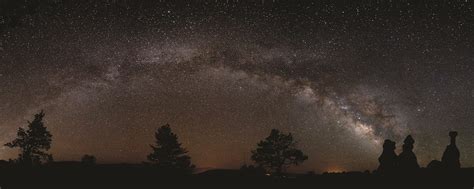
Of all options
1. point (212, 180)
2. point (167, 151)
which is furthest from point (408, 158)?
point (167, 151)

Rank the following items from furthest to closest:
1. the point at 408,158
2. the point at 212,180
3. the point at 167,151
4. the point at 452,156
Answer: the point at 167,151, the point at 212,180, the point at 408,158, the point at 452,156

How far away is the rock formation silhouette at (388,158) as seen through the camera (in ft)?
55.3

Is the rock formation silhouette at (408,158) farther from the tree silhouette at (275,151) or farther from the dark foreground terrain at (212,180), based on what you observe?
the tree silhouette at (275,151)

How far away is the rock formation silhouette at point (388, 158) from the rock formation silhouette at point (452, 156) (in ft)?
4.85

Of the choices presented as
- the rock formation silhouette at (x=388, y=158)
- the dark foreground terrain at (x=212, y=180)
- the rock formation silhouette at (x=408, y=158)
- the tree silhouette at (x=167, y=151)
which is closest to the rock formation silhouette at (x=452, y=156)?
the dark foreground terrain at (x=212, y=180)

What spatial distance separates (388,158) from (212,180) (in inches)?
242

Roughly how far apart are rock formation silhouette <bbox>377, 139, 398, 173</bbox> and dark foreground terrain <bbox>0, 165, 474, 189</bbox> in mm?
451

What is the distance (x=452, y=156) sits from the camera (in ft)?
53.1

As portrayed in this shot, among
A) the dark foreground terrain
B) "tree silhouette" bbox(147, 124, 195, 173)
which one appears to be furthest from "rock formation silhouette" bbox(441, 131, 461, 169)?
"tree silhouette" bbox(147, 124, 195, 173)

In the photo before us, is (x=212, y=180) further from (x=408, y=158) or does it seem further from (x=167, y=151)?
(x=167, y=151)

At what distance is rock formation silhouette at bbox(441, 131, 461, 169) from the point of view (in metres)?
16.1

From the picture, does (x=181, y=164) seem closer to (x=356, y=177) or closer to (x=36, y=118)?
(x=36, y=118)

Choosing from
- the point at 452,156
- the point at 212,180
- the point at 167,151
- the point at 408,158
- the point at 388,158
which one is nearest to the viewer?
the point at 452,156

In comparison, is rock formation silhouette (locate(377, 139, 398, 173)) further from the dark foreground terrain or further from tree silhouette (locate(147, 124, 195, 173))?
tree silhouette (locate(147, 124, 195, 173))
